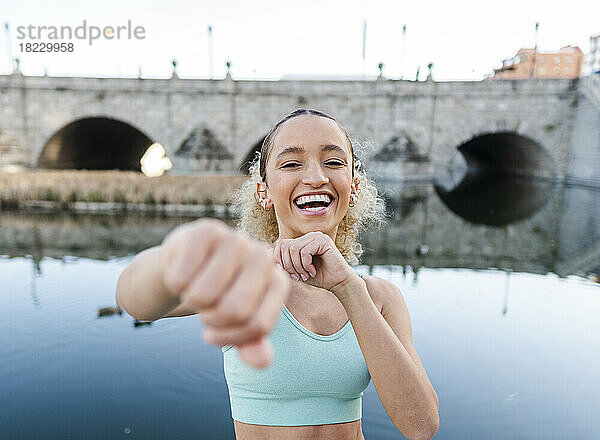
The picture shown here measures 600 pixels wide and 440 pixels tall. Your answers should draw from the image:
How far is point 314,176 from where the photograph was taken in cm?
161

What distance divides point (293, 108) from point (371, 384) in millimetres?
21591

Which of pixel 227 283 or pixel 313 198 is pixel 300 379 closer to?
pixel 313 198

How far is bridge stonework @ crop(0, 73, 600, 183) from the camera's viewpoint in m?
24.5

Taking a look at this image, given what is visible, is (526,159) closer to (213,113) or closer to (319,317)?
(213,113)

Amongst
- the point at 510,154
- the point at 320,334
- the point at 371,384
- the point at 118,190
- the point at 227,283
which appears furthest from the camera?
the point at 510,154

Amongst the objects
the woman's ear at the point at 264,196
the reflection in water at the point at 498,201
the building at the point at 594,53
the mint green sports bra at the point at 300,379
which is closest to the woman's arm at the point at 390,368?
the mint green sports bra at the point at 300,379

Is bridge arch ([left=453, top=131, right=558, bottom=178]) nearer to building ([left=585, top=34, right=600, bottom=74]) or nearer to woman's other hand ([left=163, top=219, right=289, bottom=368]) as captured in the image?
woman's other hand ([left=163, top=219, right=289, bottom=368])

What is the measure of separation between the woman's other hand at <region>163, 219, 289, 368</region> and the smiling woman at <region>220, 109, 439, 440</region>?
689mm

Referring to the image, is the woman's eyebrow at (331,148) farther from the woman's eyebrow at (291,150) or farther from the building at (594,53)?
the building at (594,53)

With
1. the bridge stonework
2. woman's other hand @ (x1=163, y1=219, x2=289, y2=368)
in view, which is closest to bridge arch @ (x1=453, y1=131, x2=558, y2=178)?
the bridge stonework

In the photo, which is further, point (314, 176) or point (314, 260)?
point (314, 176)

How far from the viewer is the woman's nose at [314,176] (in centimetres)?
160

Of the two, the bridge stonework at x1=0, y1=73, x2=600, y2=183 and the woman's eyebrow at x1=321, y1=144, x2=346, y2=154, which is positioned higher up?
the bridge stonework at x1=0, y1=73, x2=600, y2=183

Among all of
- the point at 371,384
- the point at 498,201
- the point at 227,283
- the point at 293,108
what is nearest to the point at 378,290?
the point at 227,283
